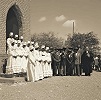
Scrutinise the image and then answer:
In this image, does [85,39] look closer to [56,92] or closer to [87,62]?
[87,62]

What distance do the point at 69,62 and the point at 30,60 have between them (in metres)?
3.87

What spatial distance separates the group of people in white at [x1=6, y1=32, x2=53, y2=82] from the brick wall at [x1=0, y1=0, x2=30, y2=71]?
2.53m

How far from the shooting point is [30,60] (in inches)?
508

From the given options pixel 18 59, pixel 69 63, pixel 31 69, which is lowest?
pixel 31 69

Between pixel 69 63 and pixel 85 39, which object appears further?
pixel 85 39

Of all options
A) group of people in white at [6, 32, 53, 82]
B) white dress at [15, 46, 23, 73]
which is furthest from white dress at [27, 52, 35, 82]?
white dress at [15, 46, 23, 73]

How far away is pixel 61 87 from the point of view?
1095cm

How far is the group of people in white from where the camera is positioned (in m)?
12.9

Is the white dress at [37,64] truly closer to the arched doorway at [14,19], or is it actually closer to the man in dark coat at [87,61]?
the man in dark coat at [87,61]

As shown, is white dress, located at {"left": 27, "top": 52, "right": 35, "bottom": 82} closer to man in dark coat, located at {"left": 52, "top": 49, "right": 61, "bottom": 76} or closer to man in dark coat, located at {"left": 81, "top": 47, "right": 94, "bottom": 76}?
man in dark coat, located at {"left": 52, "top": 49, "right": 61, "bottom": 76}

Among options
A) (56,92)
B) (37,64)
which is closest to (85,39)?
(37,64)

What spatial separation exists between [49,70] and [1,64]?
3929 mm

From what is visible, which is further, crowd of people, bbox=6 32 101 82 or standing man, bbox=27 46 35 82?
crowd of people, bbox=6 32 101 82

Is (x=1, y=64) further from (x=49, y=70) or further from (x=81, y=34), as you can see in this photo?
(x=81, y=34)
